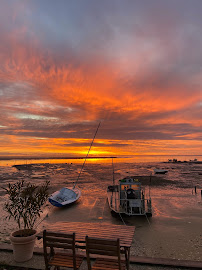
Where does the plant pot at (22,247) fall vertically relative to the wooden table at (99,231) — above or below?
below

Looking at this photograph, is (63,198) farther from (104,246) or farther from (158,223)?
(104,246)

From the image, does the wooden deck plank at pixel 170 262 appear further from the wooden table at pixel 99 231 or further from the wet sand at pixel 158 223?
the wet sand at pixel 158 223

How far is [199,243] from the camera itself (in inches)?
461

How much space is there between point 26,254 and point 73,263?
260cm

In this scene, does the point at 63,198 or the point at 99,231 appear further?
the point at 63,198

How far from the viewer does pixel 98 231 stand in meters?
6.25

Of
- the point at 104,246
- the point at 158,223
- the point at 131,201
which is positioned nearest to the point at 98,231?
the point at 104,246

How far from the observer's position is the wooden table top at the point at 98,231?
18.8 feet

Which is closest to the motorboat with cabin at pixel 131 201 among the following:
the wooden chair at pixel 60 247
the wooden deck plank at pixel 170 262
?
the wooden deck plank at pixel 170 262

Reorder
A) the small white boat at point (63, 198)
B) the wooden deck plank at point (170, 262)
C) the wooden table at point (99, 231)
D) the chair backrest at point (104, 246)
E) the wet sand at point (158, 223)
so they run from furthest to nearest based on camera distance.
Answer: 1. the small white boat at point (63, 198)
2. the wet sand at point (158, 223)
3. the wooden deck plank at point (170, 262)
4. the wooden table at point (99, 231)
5. the chair backrest at point (104, 246)

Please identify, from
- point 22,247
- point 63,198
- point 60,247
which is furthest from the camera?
point 63,198

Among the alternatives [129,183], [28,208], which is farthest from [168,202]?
[28,208]

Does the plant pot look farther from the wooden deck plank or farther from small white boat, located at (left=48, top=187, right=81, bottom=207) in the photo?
small white boat, located at (left=48, top=187, right=81, bottom=207)

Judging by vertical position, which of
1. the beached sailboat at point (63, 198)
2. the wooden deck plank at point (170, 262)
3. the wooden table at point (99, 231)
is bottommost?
the beached sailboat at point (63, 198)
